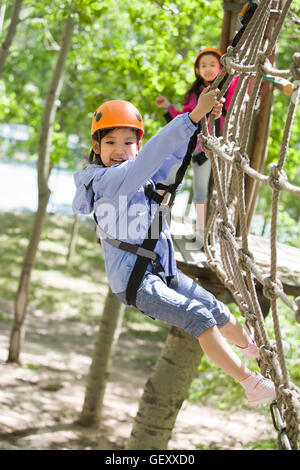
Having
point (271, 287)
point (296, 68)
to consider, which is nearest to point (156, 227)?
point (271, 287)

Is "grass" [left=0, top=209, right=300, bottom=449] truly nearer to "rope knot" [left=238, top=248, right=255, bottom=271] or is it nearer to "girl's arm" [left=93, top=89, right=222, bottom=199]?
"rope knot" [left=238, top=248, right=255, bottom=271]

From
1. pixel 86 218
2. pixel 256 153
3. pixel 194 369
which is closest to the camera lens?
pixel 256 153

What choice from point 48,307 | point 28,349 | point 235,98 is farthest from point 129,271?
point 48,307

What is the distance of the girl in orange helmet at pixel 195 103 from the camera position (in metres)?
3.68

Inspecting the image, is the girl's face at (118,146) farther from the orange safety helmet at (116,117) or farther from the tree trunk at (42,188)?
the tree trunk at (42,188)

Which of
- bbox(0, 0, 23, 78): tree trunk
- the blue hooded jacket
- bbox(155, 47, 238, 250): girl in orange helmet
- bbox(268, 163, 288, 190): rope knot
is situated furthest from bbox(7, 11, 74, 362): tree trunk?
bbox(268, 163, 288, 190): rope knot

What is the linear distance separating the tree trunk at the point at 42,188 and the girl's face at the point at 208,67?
434 centimetres

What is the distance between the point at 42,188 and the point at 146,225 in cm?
639

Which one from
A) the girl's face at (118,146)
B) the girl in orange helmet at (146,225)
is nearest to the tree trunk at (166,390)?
the girl in orange helmet at (146,225)

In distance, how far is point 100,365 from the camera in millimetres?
7770

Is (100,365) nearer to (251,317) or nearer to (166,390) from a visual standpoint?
(166,390)

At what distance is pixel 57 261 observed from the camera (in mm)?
15992

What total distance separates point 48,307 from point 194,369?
864 centimetres
